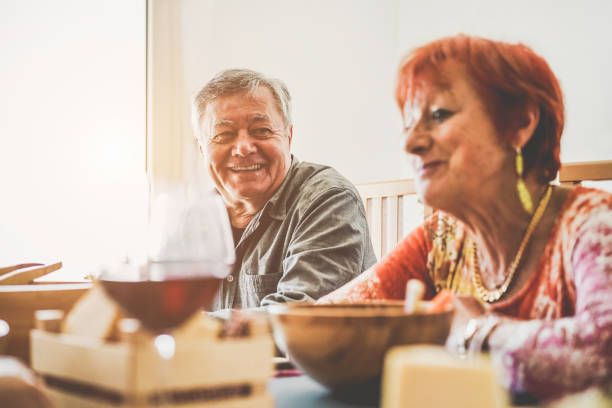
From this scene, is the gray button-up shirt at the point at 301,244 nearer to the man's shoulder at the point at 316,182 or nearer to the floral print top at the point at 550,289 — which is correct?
the man's shoulder at the point at 316,182

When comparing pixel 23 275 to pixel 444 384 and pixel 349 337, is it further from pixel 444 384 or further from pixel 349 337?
pixel 444 384

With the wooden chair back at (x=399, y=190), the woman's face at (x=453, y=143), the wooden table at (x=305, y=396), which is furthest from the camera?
the wooden chair back at (x=399, y=190)

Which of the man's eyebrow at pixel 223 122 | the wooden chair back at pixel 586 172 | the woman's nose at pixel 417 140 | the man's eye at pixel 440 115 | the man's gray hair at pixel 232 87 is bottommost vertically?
the wooden chair back at pixel 586 172

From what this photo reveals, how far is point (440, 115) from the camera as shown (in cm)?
114

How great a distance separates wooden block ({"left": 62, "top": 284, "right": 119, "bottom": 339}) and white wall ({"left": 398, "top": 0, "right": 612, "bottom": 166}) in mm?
2781

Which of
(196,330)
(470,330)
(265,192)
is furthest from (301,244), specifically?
(196,330)

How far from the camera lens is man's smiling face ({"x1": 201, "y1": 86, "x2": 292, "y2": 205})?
195 centimetres

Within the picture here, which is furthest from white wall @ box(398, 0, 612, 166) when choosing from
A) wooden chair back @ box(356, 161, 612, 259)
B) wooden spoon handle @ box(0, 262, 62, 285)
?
wooden spoon handle @ box(0, 262, 62, 285)

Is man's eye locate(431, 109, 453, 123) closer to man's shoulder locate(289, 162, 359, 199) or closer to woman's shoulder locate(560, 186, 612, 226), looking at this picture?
woman's shoulder locate(560, 186, 612, 226)

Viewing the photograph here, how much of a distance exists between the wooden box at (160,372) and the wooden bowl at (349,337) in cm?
9

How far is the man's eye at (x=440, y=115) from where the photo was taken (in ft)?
3.72

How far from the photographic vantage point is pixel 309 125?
4203 millimetres

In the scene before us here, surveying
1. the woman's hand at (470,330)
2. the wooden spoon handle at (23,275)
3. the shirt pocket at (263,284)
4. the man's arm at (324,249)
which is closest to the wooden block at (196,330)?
the woman's hand at (470,330)

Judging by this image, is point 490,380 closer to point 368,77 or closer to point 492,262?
point 492,262
